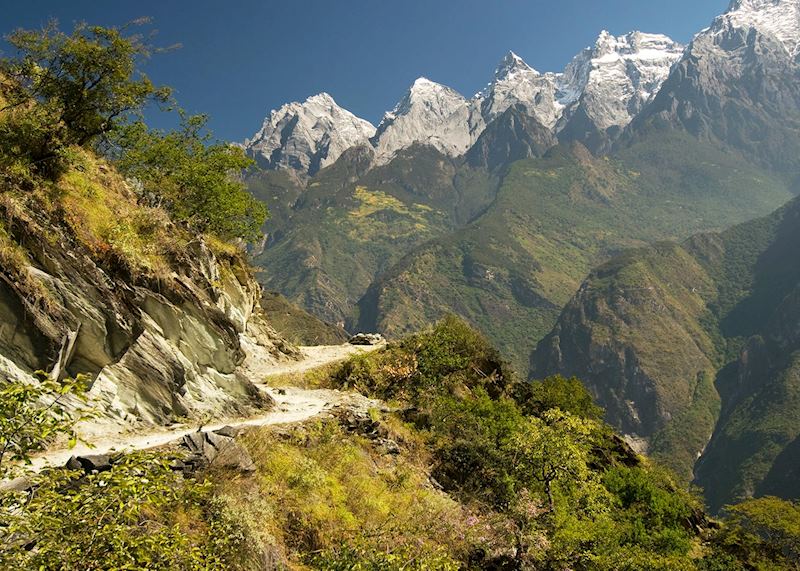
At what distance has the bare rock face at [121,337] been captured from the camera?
1377cm

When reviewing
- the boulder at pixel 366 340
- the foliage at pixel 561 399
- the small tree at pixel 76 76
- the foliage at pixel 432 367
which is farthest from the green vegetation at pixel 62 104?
the foliage at pixel 561 399

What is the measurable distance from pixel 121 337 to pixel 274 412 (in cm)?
808

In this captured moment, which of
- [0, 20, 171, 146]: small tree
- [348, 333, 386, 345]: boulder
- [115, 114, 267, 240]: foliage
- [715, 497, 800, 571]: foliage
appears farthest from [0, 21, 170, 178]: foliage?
[715, 497, 800, 571]: foliage

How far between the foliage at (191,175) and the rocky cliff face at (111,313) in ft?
24.0

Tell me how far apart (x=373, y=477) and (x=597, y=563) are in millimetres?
9238

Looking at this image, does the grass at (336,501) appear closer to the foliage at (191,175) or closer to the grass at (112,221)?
the grass at (112,221)

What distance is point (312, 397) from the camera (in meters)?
28.5

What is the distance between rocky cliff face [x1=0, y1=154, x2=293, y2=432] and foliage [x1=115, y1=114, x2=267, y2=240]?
288 inches

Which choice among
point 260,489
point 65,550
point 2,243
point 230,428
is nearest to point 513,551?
point 260,489

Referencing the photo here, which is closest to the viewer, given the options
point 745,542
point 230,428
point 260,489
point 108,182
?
point 260,489

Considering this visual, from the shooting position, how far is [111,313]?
1631cm

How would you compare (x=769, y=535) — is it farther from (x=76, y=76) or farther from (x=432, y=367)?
(x=76, y=76)

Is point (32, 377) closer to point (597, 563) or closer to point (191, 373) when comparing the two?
point (191, 373)

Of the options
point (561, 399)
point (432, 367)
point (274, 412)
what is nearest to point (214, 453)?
point (274, 412)
